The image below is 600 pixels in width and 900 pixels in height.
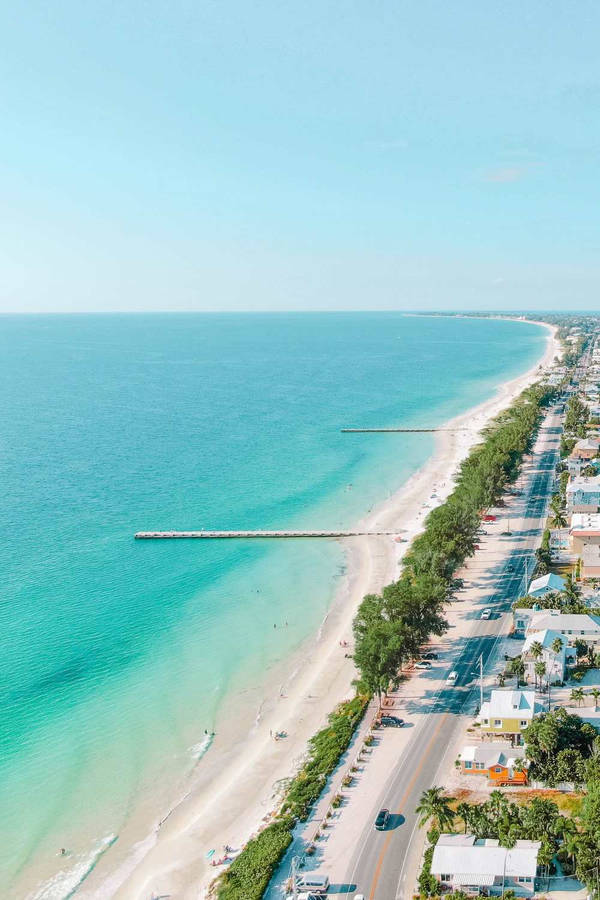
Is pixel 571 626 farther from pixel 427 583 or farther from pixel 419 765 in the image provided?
pixel 419 765

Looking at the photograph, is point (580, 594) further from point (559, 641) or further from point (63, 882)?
point (63, 882)

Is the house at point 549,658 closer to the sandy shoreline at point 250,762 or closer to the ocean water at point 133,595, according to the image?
the sandy shoreline at point 250,762

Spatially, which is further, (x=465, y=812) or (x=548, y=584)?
(x=548, y=584)

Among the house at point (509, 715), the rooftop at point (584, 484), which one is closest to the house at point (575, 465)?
the rooftop at point (584, 484)

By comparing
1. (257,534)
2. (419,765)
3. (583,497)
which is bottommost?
(419,765)

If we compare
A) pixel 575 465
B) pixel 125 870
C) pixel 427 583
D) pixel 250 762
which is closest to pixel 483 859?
pixel 250 762

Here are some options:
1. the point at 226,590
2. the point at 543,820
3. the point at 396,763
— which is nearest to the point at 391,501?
the point at 226,590
